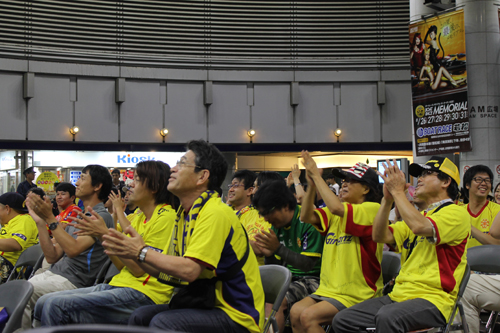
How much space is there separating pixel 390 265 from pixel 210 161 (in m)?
1.88

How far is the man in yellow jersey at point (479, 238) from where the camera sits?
3.76 meters

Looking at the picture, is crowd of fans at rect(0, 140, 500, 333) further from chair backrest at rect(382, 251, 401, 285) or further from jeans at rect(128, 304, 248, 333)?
chair backrest at rect(382, 251, 401, 285)

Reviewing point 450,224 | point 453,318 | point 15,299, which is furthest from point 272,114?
point 15,299

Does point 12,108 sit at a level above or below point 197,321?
above

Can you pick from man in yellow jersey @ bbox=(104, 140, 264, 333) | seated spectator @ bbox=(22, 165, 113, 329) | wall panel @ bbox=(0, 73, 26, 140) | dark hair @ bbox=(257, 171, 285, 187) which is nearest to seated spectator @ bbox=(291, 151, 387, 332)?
man in yellow jersey @ bbox=(104, 140, 264, 333)

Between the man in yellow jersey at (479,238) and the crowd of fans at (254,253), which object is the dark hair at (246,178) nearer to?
the crowd of fans at (254,253)

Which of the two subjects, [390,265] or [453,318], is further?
[390,265]

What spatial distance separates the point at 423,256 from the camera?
303 centimetres

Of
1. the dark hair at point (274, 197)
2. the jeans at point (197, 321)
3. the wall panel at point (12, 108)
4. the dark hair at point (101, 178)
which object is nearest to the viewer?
the jeans at point (197, 321)

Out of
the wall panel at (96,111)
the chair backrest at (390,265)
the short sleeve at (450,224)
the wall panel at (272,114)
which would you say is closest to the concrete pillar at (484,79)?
the wall panel at (272,114)

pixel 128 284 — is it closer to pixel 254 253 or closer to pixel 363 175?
pixel 254 253

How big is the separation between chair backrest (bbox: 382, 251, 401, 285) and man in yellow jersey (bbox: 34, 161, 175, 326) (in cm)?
172

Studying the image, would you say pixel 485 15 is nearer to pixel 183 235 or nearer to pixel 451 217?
pixel 451 217

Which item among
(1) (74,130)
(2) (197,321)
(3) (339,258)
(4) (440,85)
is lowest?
(2) (197,321)
